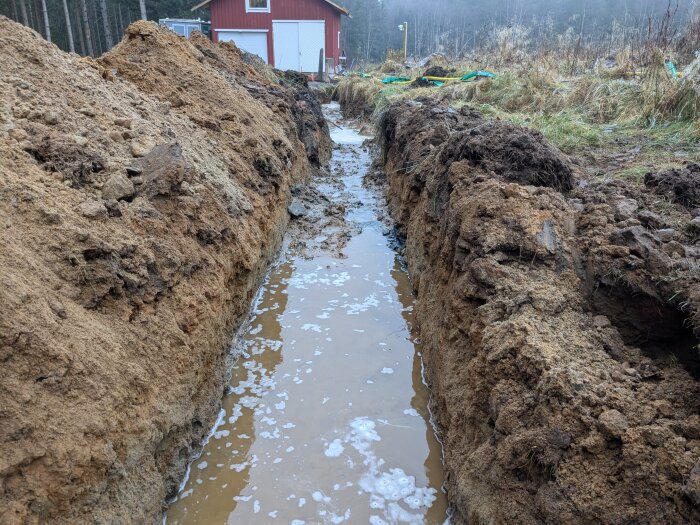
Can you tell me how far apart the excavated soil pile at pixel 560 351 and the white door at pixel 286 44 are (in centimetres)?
2344

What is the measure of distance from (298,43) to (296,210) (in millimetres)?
20816

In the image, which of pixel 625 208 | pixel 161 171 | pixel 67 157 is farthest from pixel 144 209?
pixel 625 208

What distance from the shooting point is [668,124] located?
738 cm

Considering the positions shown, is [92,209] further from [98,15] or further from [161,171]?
[98,15]

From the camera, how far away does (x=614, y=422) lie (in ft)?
7.55

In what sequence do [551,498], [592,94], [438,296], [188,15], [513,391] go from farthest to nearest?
[188,15], [592,94], [438,296], [513,391], [551,498]

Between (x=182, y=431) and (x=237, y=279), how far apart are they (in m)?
1.78

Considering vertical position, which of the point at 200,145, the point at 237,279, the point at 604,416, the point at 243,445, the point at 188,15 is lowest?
the point at 243,445

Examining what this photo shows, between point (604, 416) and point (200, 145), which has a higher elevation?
point (200, 145)

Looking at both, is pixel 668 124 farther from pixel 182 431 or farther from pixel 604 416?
pixel 182 431

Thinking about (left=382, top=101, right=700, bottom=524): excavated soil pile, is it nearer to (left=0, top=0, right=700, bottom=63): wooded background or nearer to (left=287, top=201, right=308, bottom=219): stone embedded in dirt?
(left=287, top=201, right=308, bottom=219): stone embedded in dirt

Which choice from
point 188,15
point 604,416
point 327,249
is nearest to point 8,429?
point 604,416

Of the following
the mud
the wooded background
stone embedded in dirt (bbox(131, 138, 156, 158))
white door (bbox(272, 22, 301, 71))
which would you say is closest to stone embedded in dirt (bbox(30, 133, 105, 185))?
stone embedded in dirt (bbox(131, 138, 156, 158))

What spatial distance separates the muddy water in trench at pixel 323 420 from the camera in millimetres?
3129
